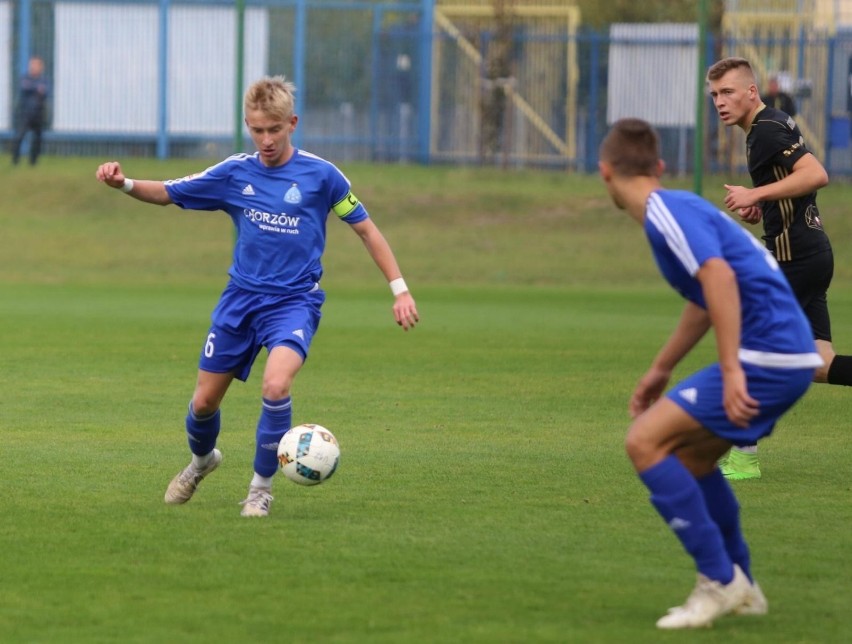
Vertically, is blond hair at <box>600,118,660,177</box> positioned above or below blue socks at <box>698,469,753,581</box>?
above

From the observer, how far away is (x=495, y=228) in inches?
926

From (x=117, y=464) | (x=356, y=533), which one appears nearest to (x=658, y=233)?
(x=356, y=533)

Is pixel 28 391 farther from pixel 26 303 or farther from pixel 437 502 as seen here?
pixel 26 303

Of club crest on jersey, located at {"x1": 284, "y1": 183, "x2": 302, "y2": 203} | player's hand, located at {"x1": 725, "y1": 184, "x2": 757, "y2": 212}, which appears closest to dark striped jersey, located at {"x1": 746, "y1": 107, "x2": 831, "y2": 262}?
player's hand, located at {"x1": 725, "y1": 184, "x2": 757, "y2": 212}

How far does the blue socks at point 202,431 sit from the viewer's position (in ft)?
22.8

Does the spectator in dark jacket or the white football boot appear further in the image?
the spectator in dark jacket

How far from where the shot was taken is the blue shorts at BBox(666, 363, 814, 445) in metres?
4.89

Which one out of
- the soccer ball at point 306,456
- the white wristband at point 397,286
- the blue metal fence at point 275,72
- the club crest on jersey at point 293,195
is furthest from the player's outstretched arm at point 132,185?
the blue metal fence at point 275,72

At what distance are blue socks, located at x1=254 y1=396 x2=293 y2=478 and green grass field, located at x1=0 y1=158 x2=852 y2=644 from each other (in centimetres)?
22

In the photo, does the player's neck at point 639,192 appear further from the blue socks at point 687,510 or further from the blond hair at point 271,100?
the blond hair at point 271,100

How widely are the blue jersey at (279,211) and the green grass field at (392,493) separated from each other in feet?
3.41

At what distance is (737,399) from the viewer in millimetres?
4754

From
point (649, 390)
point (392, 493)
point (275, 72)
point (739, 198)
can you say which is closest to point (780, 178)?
point (739, 198)

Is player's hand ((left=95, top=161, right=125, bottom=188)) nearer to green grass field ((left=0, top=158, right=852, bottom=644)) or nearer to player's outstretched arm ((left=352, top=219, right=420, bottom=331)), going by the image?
player's outstretched arm ((left=352, top=219, right=420, bottom=331))
